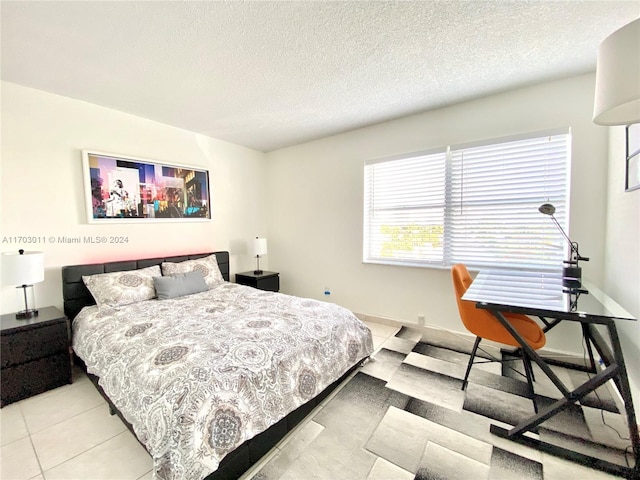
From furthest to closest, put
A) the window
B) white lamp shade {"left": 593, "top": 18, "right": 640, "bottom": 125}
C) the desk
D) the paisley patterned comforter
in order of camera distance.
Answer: the window → the desk → the paisley patterned comforter → white lamp shade {"left": 593, "top": 18, "right": 640, "bottom": 125}

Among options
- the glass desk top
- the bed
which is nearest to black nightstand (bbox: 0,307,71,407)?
the bed

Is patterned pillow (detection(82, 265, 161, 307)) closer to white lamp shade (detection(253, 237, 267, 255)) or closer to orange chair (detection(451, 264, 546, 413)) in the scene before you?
white lamp shade (detection(253, 237, 267, 255))

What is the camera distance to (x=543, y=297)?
170 cm

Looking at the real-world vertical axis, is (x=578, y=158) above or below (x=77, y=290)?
above

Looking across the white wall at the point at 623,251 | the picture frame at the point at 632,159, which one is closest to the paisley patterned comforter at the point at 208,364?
the white wall at the point at 623,251

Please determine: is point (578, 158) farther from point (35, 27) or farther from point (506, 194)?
point (35, 27)

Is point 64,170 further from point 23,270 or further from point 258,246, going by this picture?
point 258,246

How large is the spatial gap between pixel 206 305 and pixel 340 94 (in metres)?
2.42

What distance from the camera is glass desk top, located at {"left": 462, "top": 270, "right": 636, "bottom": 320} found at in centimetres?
142

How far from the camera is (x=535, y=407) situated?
181 centimetres

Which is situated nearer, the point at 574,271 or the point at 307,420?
the point at 307,420

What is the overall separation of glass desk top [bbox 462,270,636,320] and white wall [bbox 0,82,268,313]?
3.42 meters

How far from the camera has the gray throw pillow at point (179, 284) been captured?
109 inches

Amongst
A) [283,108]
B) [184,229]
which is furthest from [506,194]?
[184,229]
